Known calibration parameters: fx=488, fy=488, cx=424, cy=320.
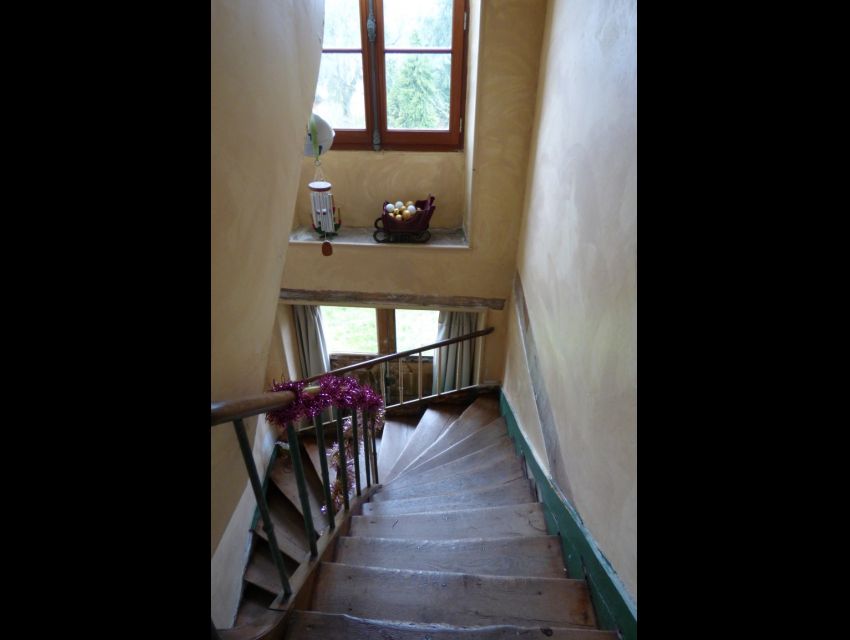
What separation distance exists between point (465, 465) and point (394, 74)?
289 centimetres

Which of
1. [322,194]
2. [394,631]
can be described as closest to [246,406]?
[394,631]

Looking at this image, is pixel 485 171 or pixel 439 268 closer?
pixel 485 171

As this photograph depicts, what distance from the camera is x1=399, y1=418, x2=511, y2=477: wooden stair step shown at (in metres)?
3.37

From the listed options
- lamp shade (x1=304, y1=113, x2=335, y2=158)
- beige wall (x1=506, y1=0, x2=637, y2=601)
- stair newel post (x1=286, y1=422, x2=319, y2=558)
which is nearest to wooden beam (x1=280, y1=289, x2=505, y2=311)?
beige wall (x1=506, y1=0, x2=637, y2=601)

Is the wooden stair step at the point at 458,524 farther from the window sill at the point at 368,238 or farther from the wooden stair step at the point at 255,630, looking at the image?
the window sill at the point at 368,238

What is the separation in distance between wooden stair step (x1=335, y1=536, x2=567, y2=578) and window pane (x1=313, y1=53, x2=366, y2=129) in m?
3.02

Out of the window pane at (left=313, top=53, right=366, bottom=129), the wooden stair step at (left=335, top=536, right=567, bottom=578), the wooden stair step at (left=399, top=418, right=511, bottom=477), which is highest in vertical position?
the window pane at (left=313, top=53, right=366, bottom=129)

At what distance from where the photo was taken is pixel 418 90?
373 cm

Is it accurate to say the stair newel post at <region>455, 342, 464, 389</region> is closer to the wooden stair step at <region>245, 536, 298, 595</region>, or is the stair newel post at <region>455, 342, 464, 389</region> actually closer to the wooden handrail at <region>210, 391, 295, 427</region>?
the wooden stair step at <region>245, 536, 298, 595</region>

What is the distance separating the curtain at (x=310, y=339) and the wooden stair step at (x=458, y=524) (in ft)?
9.45
